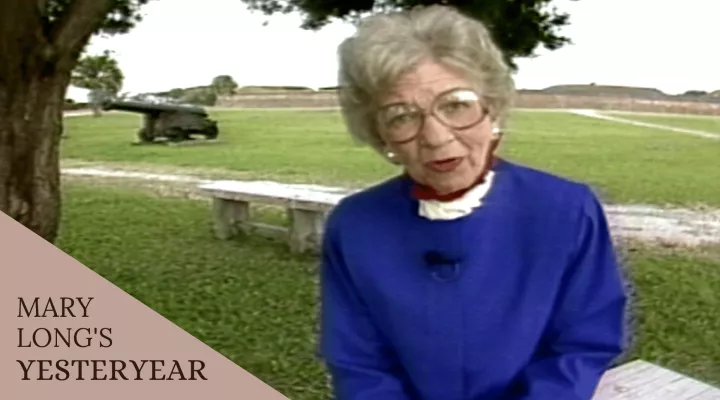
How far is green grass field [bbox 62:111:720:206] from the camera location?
15.7ft

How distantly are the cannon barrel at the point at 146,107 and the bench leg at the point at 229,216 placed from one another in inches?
31.8

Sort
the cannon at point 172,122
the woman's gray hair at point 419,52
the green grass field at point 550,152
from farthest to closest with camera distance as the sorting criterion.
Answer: the cannon at point 172,122, the green grass field at point 550,152, the woman's gray hair at point 419,52

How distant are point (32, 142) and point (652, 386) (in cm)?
171

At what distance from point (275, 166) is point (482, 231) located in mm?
5049

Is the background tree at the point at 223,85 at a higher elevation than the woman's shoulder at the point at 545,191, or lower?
higher

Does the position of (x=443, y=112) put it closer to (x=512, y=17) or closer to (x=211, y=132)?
(x=512, y=17)

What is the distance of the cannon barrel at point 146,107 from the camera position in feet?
16.5

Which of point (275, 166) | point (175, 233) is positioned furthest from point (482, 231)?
point (275, 166)

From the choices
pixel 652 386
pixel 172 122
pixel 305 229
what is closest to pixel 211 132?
pixel 172 122

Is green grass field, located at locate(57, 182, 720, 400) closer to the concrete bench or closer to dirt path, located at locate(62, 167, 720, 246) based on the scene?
the concrete bench

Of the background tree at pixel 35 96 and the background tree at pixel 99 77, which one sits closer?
the background tree at pixel 35 96

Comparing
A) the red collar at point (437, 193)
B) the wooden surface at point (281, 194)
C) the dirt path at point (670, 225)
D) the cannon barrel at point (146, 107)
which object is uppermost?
the red collar at point (437, 193)

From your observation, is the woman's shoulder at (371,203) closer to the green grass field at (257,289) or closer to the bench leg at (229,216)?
the green grass field at (257,289)

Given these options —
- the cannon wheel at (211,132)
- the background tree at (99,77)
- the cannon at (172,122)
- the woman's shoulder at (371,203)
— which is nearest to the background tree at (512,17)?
the background tree at (99,77)
